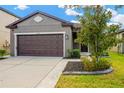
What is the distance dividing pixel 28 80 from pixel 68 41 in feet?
36.8

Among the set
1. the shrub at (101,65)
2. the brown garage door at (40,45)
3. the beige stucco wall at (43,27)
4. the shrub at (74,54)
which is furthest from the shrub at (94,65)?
the brown garage door at (40,45)

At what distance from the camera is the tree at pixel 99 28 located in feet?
37.4

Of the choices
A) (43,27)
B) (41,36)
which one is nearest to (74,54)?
(41,36)

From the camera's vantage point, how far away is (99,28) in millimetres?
11398

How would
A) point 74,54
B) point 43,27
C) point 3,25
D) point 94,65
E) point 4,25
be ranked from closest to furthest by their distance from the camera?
point 94,65 < point 74,54 < point 43,27 < point 3,25 < point 4,25

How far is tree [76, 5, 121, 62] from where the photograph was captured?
1140 centimetres

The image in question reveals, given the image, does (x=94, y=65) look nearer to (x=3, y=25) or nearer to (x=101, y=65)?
(x=101, y=65)

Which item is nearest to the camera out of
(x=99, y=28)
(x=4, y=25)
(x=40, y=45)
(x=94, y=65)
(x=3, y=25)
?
(x=94, y=65)

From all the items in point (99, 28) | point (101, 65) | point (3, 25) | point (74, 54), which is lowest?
point (101, 65)

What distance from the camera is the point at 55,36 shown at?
20359 millimetres

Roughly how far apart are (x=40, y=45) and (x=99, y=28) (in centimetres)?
998

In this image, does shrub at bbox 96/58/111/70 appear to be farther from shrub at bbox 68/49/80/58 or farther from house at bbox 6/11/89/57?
house at bbox 6/11/89/57

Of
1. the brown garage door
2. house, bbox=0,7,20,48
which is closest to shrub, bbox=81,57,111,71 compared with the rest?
the brown garage door
